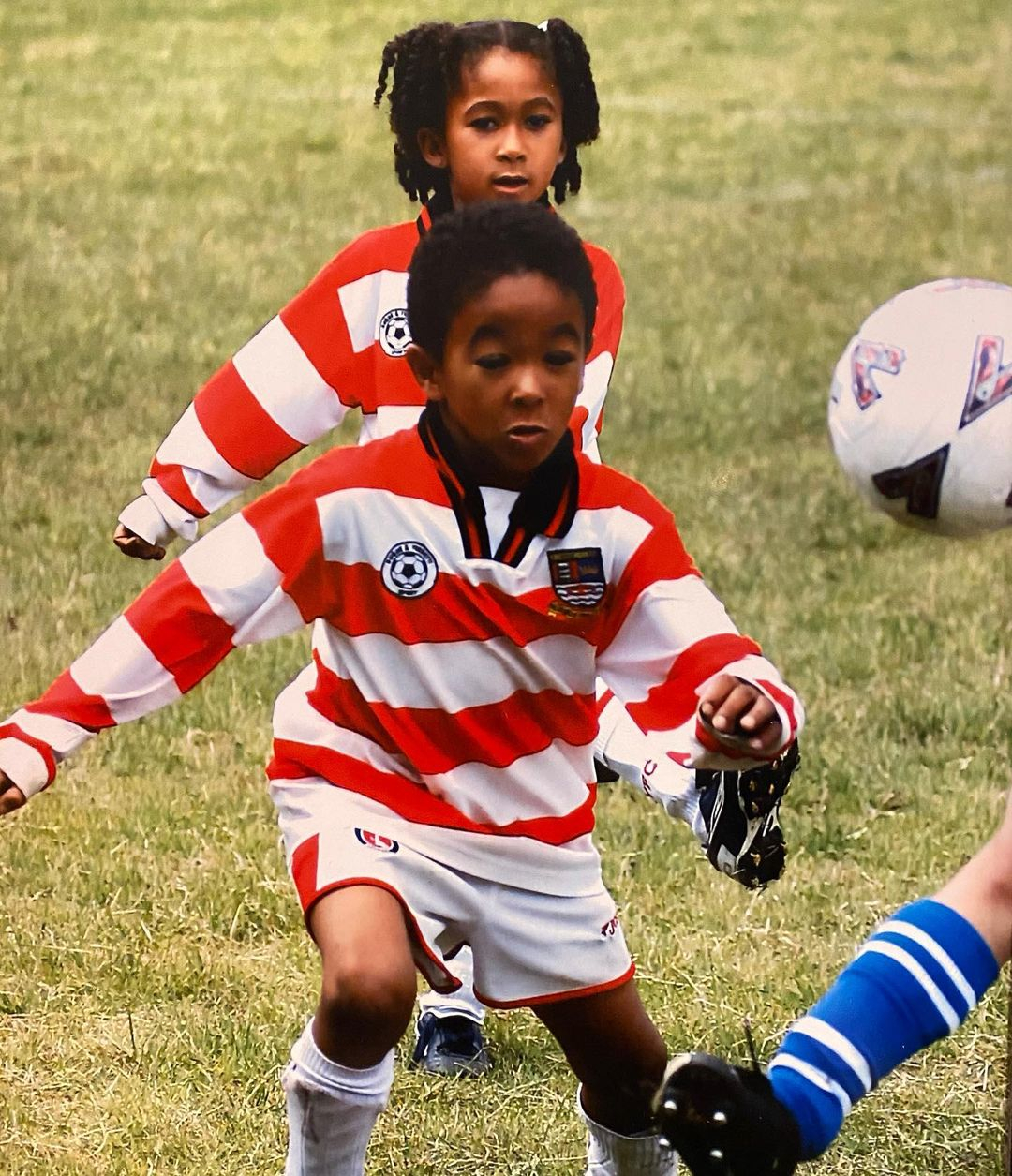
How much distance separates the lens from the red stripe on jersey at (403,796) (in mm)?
3066

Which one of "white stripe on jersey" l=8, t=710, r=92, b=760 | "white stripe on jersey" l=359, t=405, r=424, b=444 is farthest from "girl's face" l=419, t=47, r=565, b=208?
"white stripe on jersey" l=8, t=710, r=92, b=760

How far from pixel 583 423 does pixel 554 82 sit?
0.64 metres

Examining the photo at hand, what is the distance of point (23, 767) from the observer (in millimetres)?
2939

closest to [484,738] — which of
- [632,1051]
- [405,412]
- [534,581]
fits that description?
[534,581]

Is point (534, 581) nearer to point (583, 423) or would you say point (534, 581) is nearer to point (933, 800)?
point (583, 423)

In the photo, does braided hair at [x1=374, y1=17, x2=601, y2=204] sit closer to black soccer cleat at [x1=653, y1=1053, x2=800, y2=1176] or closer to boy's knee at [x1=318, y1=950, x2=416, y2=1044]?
boy's knee at [x1=318, y1=950, x2=416, y2=1044]

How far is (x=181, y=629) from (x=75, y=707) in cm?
18

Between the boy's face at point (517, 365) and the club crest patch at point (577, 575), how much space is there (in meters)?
0.13

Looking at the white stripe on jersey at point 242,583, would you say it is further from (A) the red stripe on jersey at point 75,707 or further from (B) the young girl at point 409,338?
(B) the young girl at point 409,338

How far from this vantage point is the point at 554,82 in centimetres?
396

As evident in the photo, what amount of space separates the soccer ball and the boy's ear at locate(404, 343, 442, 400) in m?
0.55

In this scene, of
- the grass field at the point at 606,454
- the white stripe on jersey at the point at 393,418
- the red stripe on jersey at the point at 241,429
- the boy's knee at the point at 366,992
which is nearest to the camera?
the boy's knee at the point at 366,992

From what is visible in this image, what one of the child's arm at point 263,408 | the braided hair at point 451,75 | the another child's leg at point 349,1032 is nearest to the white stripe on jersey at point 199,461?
Answer: the child's arm at point 263,408

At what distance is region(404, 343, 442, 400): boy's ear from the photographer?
121 inches
